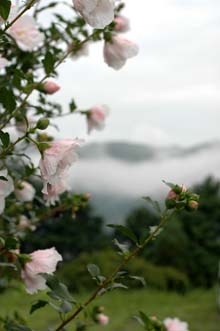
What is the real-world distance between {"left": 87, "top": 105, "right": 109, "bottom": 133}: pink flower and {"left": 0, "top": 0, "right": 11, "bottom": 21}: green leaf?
927mm

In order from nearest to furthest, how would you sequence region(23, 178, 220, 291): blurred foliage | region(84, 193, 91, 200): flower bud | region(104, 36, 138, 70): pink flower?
region(104, 36, 138, 70): pink flower, region(84, 193, 91, 200): flower bud, region(23, 178, 220, 291): blurred foliage

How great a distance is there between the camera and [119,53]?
4.62 ft

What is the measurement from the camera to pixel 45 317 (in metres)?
8.64

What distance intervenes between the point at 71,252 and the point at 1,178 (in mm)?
18757

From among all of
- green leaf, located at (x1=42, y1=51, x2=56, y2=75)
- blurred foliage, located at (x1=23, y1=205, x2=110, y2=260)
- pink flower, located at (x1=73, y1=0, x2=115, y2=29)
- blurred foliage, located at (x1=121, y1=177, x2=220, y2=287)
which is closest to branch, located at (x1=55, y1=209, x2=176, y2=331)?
green leaf, located at (x1=42, y1=51, x2=56, y2=75)

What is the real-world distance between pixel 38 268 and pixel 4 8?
1.44 feet

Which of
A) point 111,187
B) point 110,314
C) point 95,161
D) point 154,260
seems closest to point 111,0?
point 110,314

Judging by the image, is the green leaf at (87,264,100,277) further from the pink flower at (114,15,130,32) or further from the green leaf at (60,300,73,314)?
the pink flower at (114,15,130,32)

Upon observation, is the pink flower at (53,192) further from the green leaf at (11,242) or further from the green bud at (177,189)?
the green bud at (177,189)

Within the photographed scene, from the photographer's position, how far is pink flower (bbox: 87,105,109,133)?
1834mm

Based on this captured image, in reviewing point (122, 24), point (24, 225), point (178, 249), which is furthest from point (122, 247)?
point (178, 249)

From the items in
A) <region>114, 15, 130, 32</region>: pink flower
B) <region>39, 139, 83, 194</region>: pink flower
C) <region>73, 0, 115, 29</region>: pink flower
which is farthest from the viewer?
<region>114, 15, 130, 32</region>: pink flower

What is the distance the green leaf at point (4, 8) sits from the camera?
91 centimetres

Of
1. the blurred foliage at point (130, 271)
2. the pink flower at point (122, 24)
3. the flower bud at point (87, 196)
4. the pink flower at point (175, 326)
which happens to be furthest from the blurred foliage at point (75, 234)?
the pink flower at point (122, 24)
